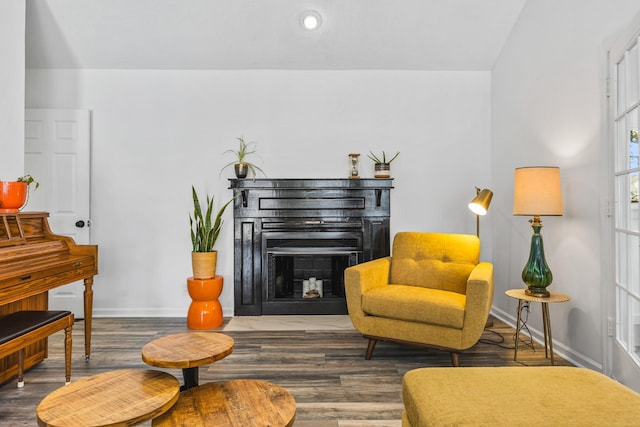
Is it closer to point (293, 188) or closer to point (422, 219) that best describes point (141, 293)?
point (293, 188)

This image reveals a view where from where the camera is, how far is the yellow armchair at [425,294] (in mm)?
2367

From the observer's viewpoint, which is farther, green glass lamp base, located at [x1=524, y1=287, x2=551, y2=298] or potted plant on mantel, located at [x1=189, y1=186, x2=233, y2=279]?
potted plant on mantel, located at [x1=189, y1=186, x2=233, y2=279]

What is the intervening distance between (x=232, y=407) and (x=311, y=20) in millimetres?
3163

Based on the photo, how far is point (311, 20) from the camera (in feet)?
11.4

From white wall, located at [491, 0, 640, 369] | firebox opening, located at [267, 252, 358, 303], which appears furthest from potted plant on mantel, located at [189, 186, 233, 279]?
white wall, located at [491, 0, 640, 369]

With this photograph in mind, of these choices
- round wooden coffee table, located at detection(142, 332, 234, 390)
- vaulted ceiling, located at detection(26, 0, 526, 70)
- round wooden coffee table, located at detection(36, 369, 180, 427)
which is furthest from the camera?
vaulted ceiling, located at detection(26, 0, 526, 70)

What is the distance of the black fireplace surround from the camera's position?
3789mm

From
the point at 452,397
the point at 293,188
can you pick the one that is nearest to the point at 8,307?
the point at 293,188

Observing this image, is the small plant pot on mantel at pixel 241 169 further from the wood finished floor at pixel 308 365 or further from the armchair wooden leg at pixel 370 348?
the armchair wooden leg at pixel 370 348

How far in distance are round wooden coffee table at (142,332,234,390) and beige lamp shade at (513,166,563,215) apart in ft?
6.57

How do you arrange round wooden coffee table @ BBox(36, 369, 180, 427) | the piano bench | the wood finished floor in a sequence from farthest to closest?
the wood finished floor, the piano bench, round wooden coffee table @ BBox(36, 369, 180, 427)

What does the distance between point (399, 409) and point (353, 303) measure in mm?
800

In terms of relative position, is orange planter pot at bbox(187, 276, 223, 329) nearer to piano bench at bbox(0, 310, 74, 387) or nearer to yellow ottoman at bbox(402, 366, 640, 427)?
piano bench at bbox(0, 310, 74, 387)

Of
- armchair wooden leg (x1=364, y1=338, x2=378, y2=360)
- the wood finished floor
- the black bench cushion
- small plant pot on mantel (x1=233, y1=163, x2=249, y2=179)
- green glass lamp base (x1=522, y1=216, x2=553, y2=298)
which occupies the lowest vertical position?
the wood finished floor
